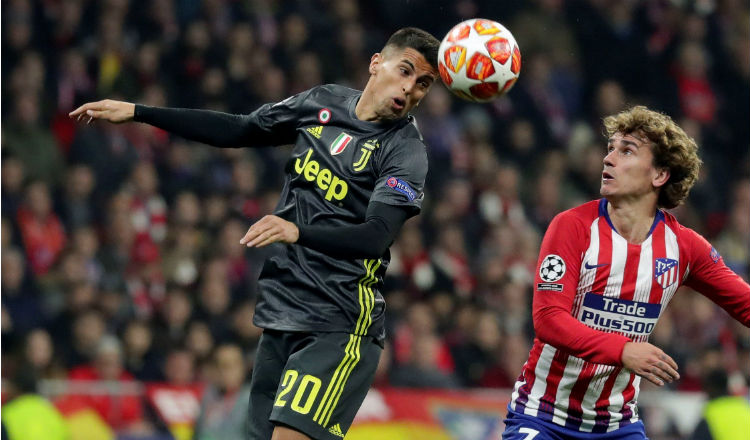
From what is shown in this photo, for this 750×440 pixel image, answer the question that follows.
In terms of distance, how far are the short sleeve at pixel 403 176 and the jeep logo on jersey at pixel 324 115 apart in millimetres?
342

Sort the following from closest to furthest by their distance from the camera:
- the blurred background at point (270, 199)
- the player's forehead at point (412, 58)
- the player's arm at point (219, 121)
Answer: the player's forehead at point (412, 58)
the player's arm at point (219, 121)
the blurred background at point (270, 199)

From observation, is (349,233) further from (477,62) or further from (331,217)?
(477,62)

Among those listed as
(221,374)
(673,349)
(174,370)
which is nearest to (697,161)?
(221,374)

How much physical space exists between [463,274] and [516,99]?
2839mm

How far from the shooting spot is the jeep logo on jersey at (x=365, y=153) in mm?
4852

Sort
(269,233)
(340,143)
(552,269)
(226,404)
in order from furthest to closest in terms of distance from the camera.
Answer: (226,404), (340,143), (552,269), (269,233)

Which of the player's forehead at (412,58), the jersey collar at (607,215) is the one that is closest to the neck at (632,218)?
the jersey collar at (607,215)

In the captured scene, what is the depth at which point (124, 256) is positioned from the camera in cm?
1000

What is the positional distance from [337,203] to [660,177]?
1.43m

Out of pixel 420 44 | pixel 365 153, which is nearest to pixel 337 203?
pixel 365 153

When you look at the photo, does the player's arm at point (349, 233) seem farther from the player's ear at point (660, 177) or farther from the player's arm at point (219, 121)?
the player's ear at point (660, 177)

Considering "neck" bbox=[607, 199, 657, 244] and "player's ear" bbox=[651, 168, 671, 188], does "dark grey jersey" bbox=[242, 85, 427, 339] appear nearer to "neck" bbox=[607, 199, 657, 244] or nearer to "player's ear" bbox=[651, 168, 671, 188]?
"neck" bbox=[607, 199, 657, 244]

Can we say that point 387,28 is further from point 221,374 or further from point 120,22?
point 221,374

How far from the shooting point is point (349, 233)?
14.6 ft
